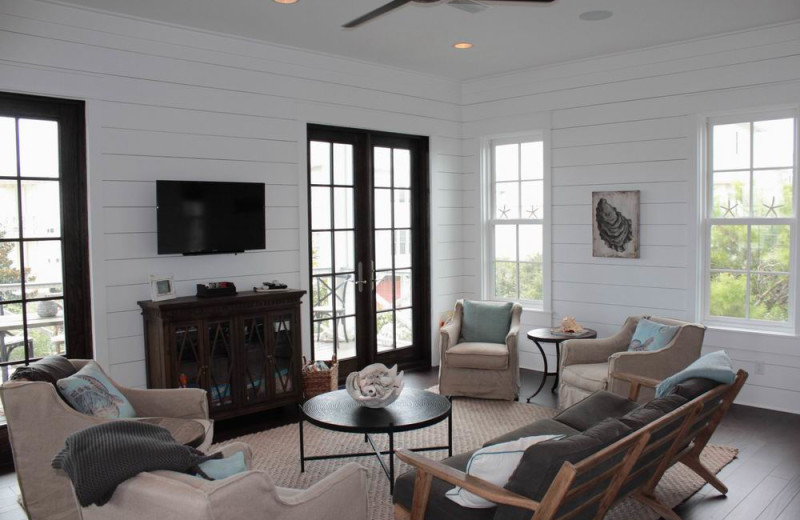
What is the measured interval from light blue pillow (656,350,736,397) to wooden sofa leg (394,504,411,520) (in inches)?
53.8

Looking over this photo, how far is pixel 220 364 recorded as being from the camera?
4.67 metres

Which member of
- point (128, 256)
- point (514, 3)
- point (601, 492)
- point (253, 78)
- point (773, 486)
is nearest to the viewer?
point (601, 492)

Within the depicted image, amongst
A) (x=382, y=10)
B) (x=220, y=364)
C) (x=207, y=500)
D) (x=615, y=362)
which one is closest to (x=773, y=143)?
(x=615, y=362)

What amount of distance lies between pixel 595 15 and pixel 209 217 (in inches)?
122

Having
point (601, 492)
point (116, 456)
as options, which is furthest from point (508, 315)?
Result: point (116, 456)

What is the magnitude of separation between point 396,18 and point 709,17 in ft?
7.36

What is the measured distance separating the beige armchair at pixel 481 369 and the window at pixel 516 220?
3.72 feet

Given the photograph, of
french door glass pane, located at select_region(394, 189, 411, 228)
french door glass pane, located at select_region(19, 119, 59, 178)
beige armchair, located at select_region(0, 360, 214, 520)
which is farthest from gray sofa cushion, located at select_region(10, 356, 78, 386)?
french door glass pane, located at select_region(394, 189, 411, 228)

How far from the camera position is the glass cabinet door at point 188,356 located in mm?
4449

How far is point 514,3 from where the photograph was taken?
3.19 m

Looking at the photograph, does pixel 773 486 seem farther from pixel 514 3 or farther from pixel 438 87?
pixel 438 87

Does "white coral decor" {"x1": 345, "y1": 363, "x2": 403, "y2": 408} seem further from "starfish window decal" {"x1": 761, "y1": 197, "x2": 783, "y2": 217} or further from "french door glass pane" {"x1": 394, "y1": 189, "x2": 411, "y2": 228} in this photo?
"starfish window decal" {"x1": 761, "y1": 197, "x2": 783, "y2": 217}

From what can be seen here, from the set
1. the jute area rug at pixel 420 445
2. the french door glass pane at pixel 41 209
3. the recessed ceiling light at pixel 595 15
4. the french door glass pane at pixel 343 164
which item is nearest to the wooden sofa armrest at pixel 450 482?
the jute area rug at pixel 420 445

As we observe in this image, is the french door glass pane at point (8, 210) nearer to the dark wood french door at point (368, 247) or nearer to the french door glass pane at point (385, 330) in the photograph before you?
the dark wood french door at point (368, 247)
